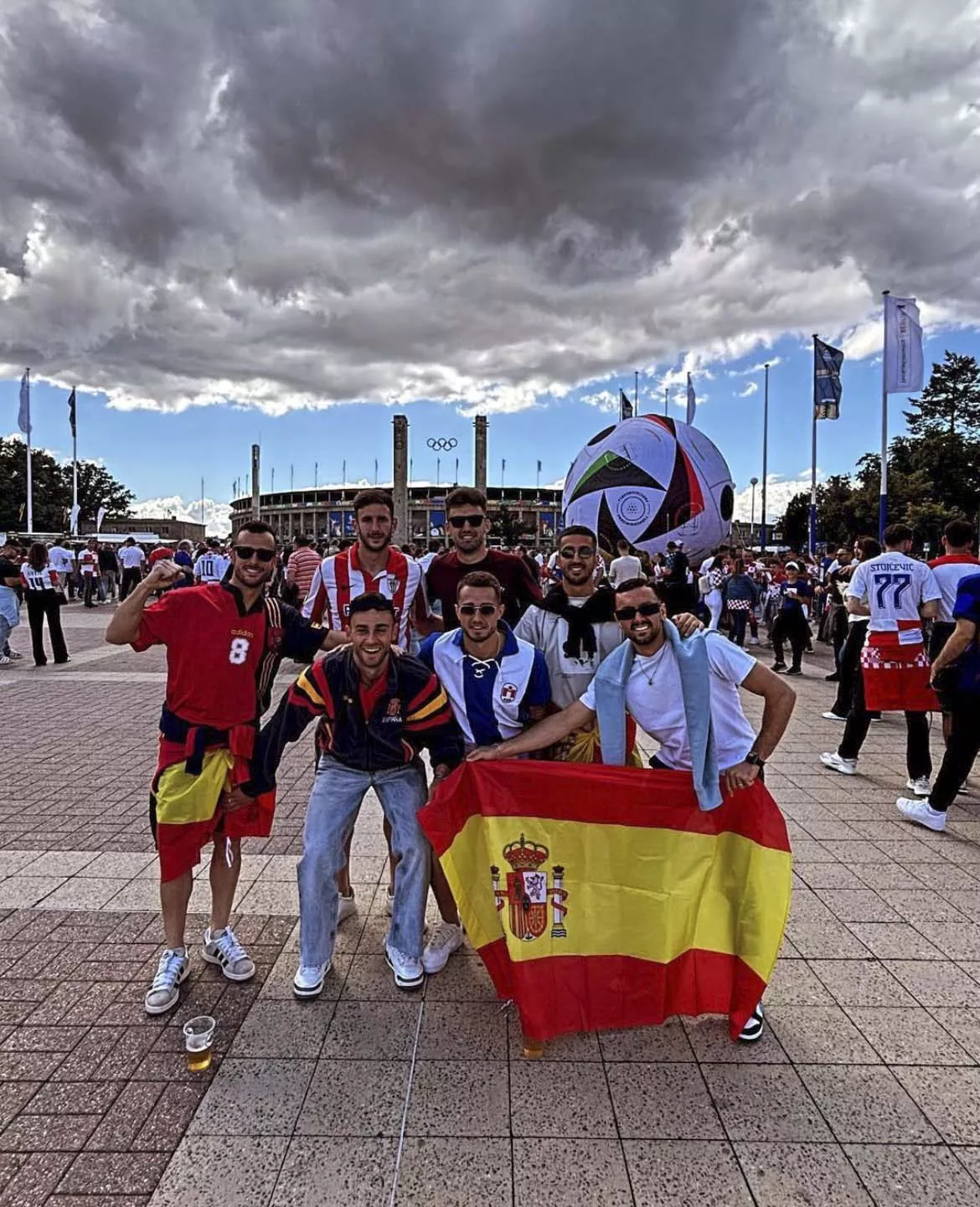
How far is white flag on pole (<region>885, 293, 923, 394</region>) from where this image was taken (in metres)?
15.8

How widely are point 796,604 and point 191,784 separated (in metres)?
10.2

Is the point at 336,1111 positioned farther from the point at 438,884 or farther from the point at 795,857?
the point at 795,857

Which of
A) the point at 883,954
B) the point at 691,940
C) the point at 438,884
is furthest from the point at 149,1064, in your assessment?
the point at 883,954

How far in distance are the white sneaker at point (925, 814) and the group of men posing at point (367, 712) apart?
290 centimetres

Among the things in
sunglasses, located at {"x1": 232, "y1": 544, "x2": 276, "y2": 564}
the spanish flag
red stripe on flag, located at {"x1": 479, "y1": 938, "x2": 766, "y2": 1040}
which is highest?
sunglasses, located at {"x1": 232, "y1": 544, "x2": 276, "y2": 564}

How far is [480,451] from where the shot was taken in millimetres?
78188

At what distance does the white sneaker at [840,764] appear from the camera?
628 centimetres

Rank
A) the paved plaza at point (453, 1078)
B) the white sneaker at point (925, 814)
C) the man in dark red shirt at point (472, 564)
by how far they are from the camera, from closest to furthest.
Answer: the paved plaza at point (453, 1078), the man in dark red shirt at point (472, 564), the white sneaker at point (925, 814)

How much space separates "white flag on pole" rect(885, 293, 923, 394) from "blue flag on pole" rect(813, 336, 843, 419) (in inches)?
280

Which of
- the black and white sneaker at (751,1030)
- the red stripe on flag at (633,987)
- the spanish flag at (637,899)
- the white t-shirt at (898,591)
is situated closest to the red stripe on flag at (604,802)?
the spanish flag at (637,899)

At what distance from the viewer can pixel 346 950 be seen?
11.3 ft

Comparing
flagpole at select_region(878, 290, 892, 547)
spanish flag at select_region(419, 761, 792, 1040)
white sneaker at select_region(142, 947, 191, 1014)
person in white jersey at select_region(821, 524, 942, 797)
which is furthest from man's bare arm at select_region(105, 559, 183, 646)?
flagpole at select_region(878, 290, 892, 547)

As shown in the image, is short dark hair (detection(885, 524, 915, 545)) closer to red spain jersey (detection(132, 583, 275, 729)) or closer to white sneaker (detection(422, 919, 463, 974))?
white sneaker (detection(422, 919, 463, 974))

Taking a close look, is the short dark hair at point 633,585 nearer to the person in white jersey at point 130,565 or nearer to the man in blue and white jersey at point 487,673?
the man in blue and white jersey at point 487,673
